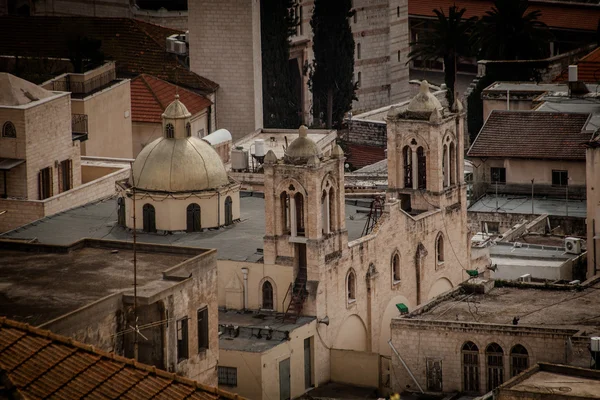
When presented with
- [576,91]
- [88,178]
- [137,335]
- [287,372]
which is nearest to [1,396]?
[137,335]

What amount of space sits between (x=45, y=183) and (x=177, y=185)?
11954mm

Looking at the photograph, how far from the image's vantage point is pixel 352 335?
88.8m

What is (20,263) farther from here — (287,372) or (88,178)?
(88,178)

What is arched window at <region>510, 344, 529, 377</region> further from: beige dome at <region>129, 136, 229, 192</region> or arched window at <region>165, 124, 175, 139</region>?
arched window at <region>165, 124, 175, 139</region>

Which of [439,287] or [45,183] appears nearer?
[439,287]

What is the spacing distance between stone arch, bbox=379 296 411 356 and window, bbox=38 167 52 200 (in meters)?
17.2

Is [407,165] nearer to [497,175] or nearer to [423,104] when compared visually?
[423,104]

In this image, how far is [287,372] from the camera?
8412cm

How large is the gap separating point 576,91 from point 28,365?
60.9 metres

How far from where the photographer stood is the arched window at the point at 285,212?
8662 cm

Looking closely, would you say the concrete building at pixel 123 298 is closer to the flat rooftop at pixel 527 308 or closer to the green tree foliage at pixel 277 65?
the flat rooftop at pixel 527 308

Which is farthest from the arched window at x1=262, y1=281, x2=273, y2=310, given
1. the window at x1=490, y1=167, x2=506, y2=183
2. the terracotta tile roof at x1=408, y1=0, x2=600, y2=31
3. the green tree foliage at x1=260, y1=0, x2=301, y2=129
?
the terracotta tile roof at x1=408, y1=0, x2=600, y2=31

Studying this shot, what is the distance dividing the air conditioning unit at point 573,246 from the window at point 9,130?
22.6 meters

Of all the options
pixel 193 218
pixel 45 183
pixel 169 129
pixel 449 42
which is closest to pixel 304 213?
pixel 193 218
